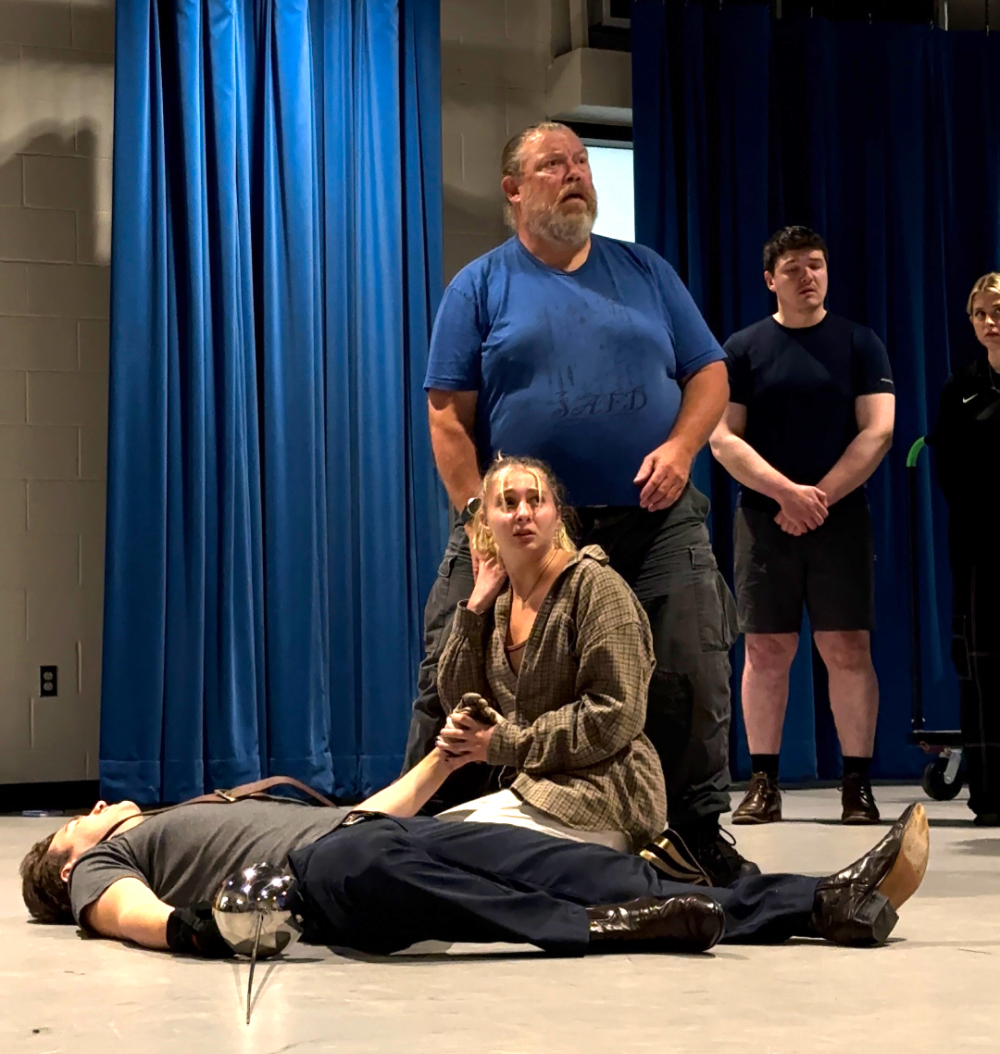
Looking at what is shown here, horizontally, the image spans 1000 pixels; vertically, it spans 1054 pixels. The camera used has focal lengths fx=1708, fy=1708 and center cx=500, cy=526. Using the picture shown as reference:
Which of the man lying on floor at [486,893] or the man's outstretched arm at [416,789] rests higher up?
the man's outstretched arm at [416,789]

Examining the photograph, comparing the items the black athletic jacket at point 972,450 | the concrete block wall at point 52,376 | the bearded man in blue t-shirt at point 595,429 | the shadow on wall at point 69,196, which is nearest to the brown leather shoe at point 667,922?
the bearded man in blue t-shirt at point 595,429

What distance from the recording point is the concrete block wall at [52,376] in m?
4.99

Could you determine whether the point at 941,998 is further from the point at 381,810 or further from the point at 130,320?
the point at 130,320

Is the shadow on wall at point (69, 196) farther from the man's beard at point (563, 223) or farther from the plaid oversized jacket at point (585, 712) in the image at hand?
the plaid oversized jacket at point (585, 712)

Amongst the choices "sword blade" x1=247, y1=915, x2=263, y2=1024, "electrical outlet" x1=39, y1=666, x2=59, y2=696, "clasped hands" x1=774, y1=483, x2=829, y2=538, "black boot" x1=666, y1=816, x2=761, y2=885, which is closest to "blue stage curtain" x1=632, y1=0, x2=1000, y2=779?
"clasped hands" x1=774, y1=483, x2=829, y2=538

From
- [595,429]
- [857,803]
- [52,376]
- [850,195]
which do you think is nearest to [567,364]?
[595,429]

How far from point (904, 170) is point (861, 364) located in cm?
142

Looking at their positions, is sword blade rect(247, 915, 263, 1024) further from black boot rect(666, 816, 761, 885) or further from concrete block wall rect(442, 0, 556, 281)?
concrete block wall rect(442, 0, 556, 281)

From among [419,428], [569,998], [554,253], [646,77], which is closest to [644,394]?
[554,253]

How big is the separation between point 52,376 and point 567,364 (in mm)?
2508

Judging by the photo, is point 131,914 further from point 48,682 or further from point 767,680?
point 48,682

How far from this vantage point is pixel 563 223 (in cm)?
305

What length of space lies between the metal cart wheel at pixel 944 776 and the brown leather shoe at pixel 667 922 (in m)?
2.58

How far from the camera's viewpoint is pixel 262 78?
201 inches
